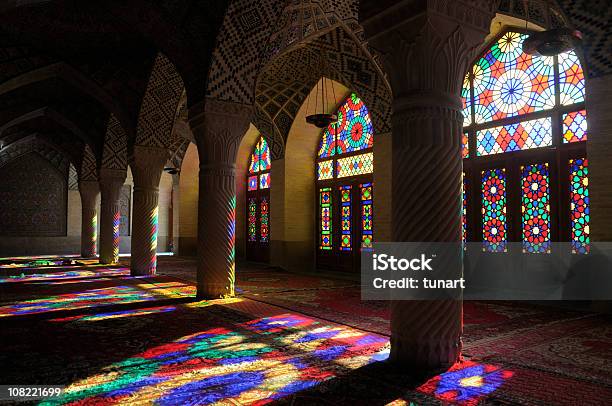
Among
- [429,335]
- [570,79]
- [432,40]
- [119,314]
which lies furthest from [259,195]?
[429,335]

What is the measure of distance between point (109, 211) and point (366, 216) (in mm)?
7688

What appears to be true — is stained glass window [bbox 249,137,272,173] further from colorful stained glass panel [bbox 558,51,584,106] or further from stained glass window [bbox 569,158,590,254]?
stained glass window [bbox 569,158,590,254]

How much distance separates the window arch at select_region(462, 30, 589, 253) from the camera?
757 centimetres

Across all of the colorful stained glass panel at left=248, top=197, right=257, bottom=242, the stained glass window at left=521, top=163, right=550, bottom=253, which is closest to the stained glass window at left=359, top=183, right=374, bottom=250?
the stained glass window at left=521, top=163, right=550, bottom=253

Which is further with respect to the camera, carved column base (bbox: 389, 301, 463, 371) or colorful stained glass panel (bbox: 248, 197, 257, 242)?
colorful stained glass panel (bbox: 248, 197, 257, 242)

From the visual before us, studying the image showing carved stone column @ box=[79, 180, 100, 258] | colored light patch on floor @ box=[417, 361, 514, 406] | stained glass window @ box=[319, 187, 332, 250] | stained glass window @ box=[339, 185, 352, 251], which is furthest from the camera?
carved stone column @ box=[79, 180, 100, 258]

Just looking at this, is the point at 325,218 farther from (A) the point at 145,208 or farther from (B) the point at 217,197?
(B) the point at 217,197

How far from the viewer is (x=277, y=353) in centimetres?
407

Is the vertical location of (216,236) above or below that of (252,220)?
below

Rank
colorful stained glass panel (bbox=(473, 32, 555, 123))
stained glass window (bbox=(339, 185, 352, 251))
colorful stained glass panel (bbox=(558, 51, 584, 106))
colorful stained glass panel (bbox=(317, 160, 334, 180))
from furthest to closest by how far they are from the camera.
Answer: colorful stained glass panel (bbox=(317, 160, 334, 180)) → stained glass window (bbox=(339, 185, 352, 251)) → colorful stained glass panel (bbox=(473, 32, 555, 123)) → colorful stained glass panel (bbox=(558, 51, 584, 106))

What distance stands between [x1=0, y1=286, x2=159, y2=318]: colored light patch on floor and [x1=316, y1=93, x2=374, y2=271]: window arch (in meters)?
5.64

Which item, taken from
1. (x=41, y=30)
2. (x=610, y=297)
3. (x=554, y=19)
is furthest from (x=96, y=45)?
(x=610, y=297)

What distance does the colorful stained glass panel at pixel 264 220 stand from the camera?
50.6 ft

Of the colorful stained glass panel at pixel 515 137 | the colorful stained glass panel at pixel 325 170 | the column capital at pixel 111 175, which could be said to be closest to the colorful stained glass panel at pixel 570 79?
the colorful stained glass panel at pixel 515 137
